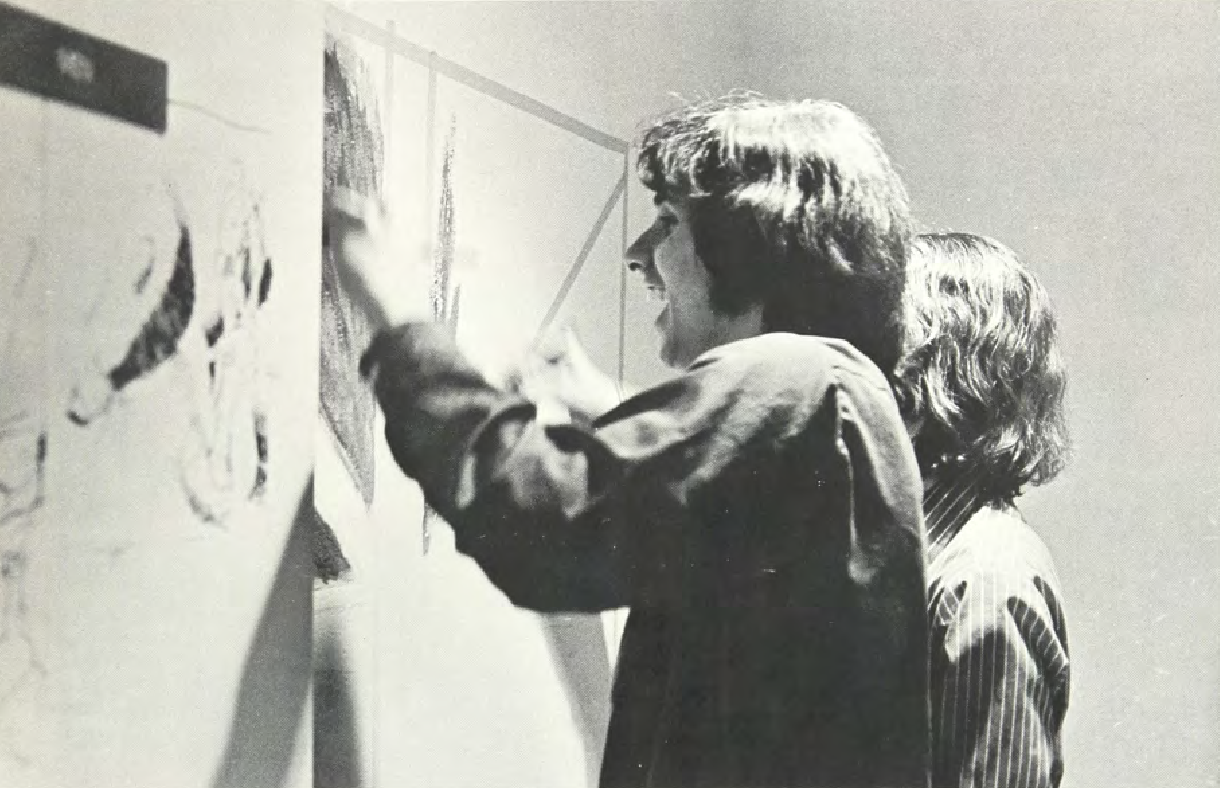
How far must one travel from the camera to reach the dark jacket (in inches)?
38.4

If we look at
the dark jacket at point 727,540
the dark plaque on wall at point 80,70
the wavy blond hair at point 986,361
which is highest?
the dark plaque on wall at point 80,70

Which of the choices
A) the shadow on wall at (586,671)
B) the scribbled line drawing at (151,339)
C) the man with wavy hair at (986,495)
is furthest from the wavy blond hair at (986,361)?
the scribbled line drawing at (151,339)

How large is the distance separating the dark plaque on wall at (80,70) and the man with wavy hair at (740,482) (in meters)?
0.19

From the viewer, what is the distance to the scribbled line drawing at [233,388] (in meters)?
0.99

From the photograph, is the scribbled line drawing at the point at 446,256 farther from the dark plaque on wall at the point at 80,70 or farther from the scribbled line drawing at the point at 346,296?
the dark plaque on wall at the point at 80,70

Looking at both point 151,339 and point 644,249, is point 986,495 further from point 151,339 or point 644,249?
point 151,339

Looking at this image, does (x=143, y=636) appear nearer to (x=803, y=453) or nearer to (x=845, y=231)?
(x=803, y=453)

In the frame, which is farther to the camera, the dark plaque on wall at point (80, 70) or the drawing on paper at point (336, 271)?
the drawing on paper at point (336, 271)

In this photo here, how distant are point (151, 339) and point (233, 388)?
0.09 m

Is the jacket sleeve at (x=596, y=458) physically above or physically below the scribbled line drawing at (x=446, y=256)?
below

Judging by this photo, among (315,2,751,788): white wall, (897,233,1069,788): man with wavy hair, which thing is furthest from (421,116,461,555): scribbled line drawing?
(897,233,1069,788): man with wavy hair

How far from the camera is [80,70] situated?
2.95ft

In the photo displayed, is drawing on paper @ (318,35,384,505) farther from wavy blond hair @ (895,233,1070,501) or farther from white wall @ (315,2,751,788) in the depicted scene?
wavy blond hair @ (895,233,1070,501)

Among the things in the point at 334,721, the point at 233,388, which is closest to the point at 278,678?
the point at 334,721
